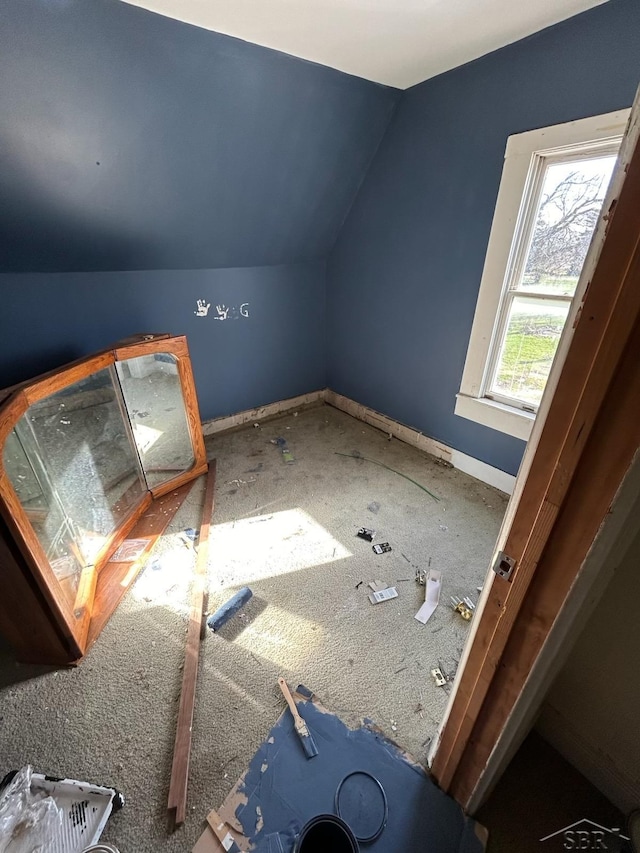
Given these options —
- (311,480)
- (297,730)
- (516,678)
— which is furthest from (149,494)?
(516,678)

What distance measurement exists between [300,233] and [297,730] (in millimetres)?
2969

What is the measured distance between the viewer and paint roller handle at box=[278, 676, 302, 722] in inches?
51.1

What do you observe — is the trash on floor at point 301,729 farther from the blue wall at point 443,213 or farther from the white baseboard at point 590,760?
the blue wall at point 443,213

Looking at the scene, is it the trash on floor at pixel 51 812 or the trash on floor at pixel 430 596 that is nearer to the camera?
the trash on floor at pixel 51 812

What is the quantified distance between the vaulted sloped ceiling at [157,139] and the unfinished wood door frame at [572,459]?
182 cm

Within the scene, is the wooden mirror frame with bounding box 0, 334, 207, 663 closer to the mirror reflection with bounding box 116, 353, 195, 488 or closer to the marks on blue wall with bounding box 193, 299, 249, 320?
the mirror reflection with bounding box 116, 353, 195, 488

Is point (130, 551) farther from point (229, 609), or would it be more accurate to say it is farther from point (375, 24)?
point (375, 24)

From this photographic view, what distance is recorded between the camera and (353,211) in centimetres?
283

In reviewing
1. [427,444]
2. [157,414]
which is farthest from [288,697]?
[427,444]

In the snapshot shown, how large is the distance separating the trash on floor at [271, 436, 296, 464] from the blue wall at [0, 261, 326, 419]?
0.47m

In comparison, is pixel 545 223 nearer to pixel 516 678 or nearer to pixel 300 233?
pixel 300 233

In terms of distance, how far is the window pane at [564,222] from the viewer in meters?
1.73

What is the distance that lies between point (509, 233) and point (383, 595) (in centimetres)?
199

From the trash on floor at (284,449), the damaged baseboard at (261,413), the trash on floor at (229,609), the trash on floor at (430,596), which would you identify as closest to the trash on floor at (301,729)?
the trash on floor at (229,609)
